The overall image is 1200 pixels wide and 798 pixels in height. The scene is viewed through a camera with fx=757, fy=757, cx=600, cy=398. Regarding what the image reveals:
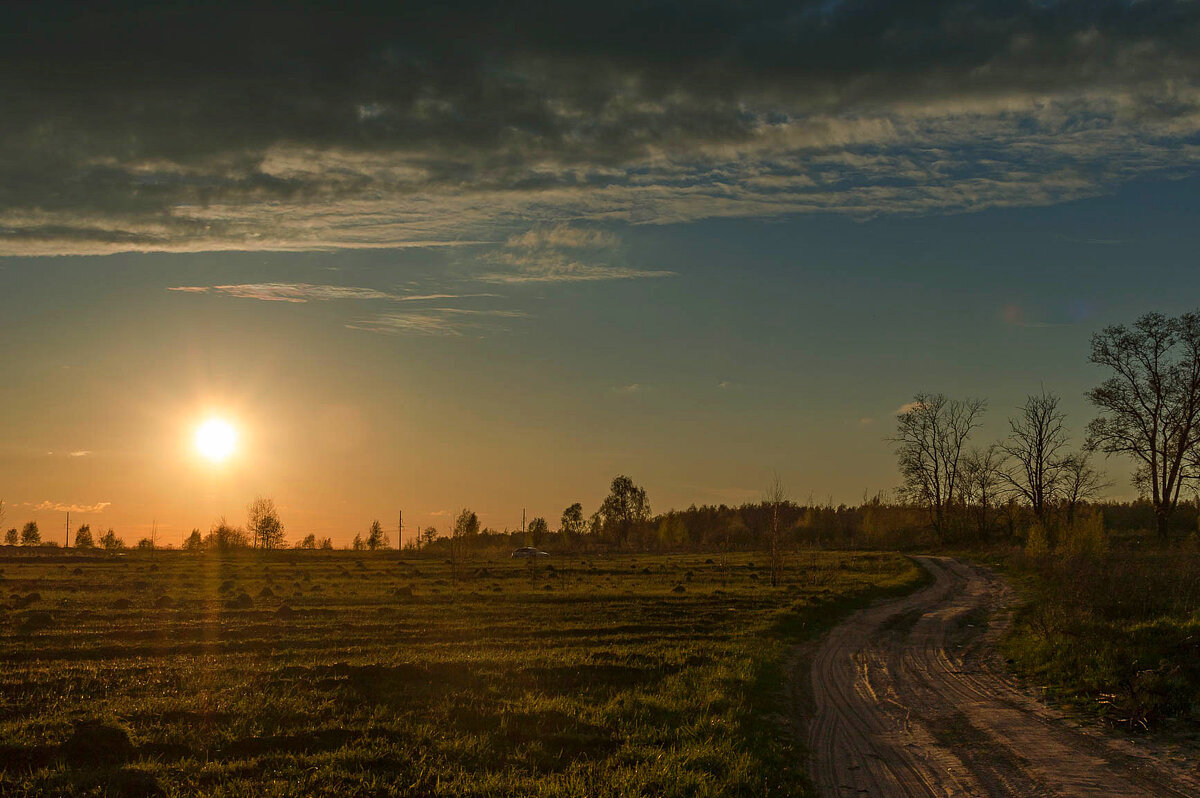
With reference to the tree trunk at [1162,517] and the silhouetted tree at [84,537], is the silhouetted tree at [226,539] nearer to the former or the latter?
the silhouetted tree at [84,537]

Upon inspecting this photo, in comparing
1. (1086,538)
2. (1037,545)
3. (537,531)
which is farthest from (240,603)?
(537,531)

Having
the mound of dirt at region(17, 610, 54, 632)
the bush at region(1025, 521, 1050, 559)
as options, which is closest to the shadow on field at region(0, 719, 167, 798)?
the mound of dirt at region(17, 610, 54, 632)

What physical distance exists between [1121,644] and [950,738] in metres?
7.26

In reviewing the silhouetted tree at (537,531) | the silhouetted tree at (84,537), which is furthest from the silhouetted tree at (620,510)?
the silhouetted tree at (84,537)

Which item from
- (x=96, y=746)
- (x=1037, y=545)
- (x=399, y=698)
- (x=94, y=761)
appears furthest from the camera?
(x=1037, y=545)

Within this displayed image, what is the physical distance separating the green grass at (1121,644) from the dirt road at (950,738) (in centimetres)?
94

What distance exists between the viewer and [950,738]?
13.3 metres

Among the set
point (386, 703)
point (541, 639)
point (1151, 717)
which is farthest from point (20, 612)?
point (1151, 717)

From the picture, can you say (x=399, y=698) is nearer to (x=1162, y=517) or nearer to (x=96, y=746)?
(x=96, y=746)

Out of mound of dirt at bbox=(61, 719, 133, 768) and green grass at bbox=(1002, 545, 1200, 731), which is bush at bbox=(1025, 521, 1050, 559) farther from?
mound of dirt at bbox=(61, 719, 133, 768)

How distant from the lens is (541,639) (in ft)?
87.2

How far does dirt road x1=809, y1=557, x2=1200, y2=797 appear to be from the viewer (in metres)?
10.9

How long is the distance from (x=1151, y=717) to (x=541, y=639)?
1787 centimetres

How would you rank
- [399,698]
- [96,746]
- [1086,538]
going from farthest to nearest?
[1086,538] < [399,698] < [96,746]
